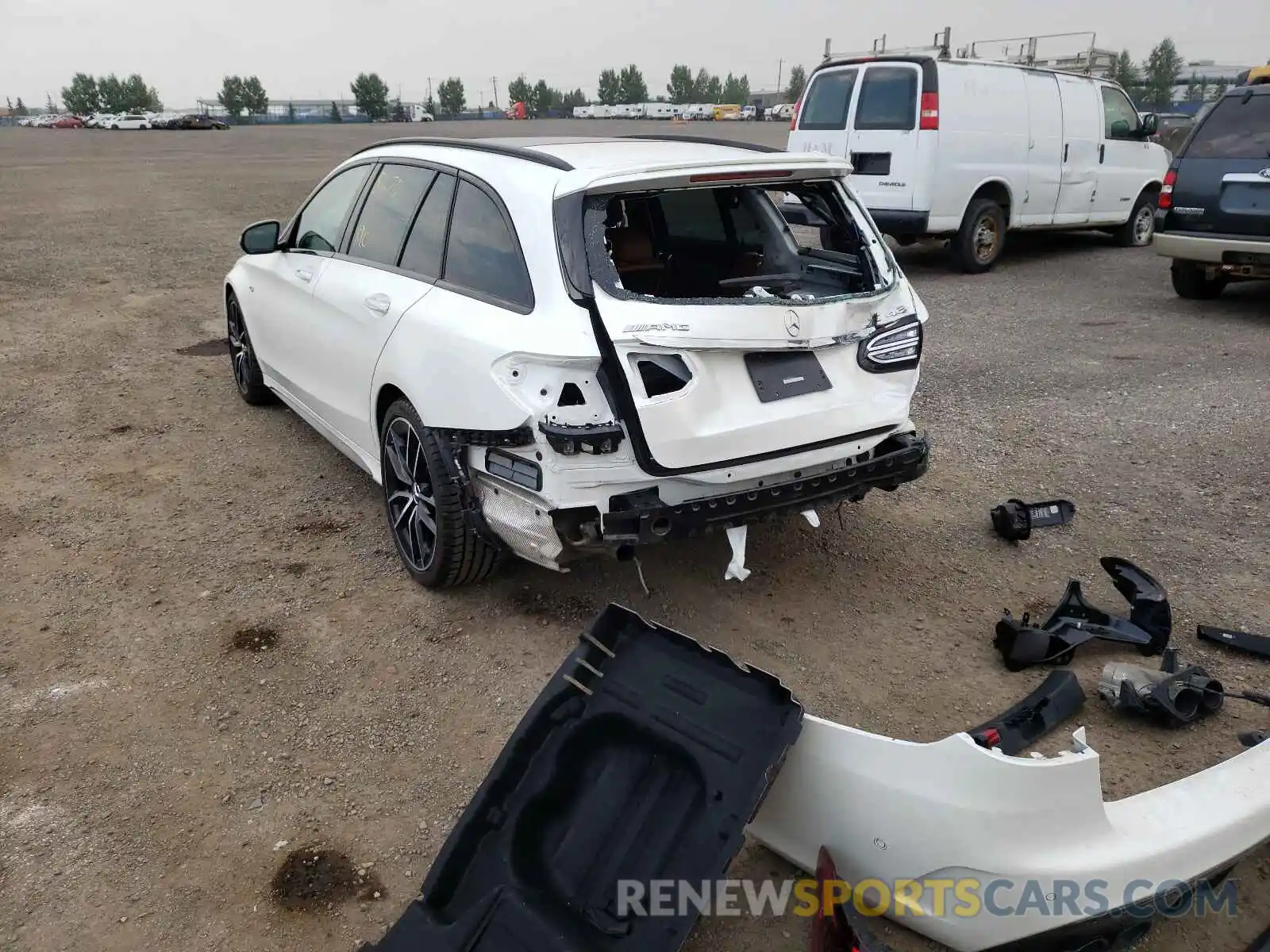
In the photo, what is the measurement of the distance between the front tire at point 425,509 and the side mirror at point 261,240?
1819 millimetres

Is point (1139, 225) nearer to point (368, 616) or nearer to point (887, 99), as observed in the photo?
point (887, 99)

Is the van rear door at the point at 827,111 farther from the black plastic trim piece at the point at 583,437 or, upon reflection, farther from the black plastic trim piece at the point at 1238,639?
the black plastic trim piece at the point at 583,437

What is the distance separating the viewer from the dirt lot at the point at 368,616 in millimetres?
2609

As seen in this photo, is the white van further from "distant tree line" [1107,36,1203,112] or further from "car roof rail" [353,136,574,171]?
"distant tree line" [1107,36,1203,112]

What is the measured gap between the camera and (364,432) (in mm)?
4195

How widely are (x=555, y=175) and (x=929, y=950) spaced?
8.83 ft

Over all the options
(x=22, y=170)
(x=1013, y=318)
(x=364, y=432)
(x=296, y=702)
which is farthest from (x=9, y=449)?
(x=22, y=170)

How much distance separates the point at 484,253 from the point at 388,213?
100 centimetres

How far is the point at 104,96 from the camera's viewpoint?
97.2 metres

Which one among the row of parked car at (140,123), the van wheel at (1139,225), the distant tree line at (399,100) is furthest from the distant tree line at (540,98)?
the van wheel at (1139,225)

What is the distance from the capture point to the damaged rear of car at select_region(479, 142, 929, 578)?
306cm

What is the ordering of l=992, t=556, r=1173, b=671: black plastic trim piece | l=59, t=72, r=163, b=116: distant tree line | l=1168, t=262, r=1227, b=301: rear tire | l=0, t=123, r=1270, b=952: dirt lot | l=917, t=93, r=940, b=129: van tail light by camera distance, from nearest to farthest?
l=0, t=123, r=1270, b=952: dirt lot, l=992, t=556, r=1173, b=671: black plastic trim piece, l=1168, t=262, r=1227, b=301: rear tire, l=917, t=93, r=940, b=129: van tail light, l=59, t=72, r=163, b=116: distant tree line

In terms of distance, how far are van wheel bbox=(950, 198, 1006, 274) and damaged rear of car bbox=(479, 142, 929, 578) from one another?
7029 millimetres

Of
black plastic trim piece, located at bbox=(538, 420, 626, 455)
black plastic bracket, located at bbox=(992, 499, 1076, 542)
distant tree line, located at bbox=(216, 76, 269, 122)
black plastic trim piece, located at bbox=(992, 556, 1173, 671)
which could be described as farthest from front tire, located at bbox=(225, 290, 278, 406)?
distant tree line, located at bbox=(216, 76, 269, 122)
